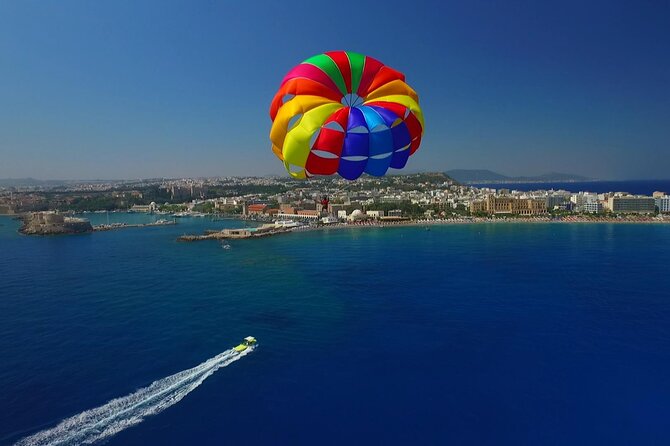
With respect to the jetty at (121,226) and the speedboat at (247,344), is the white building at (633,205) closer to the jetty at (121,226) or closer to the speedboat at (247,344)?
the jetty at (121,226)

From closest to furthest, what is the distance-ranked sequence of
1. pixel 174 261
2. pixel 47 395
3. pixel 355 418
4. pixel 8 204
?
pixel 355 418
pixel 47 395
pixel 174 261
pixel 8 204

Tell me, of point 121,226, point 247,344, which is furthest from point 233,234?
point 247,344

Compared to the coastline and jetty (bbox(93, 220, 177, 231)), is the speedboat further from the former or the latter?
jetty (bbox(93, 220, 177, 231))

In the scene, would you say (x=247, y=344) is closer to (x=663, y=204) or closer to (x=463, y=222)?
(x=463, y=222)

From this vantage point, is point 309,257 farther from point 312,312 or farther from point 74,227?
point 74,227

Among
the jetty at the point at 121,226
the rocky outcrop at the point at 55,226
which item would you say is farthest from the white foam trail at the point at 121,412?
the jetty at the point at 121,226

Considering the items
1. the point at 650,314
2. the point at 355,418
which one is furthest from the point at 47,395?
the point at 650,314
